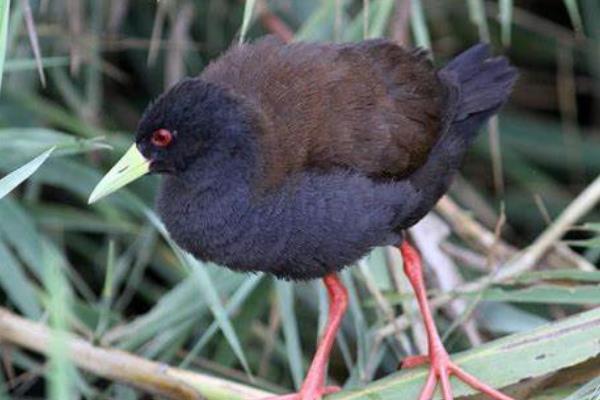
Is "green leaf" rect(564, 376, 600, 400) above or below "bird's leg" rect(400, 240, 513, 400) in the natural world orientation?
above

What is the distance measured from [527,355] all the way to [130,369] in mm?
759

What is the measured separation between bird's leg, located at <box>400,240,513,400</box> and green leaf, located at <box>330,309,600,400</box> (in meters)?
0.02

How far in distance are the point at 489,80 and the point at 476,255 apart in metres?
0.48

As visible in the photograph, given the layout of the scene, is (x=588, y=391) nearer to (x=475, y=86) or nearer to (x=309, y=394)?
(x=309, y=394)

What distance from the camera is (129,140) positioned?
350cm

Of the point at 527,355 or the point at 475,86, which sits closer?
the point at 527,355

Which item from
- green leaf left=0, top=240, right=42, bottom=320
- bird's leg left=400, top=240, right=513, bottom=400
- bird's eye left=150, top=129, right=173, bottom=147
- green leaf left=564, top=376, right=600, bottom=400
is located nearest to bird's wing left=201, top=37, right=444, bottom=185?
bird's eye left=150, top=129, right=173, bottom=147

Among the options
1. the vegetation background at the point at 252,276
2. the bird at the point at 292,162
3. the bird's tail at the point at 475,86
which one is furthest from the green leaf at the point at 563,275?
the bird's tail at the point at 475,86

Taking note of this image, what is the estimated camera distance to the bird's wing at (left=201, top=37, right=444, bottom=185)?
2.54 meters

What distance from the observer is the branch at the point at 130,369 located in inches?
99.0

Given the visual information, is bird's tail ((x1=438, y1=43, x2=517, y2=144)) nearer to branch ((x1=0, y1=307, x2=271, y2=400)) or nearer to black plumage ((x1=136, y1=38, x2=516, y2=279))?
black plumage ((x1=136, y1=38, x2=516, y2=279))

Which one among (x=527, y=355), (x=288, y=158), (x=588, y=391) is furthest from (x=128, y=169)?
(x=588, y=391)

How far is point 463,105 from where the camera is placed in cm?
295

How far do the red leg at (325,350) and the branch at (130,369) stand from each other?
111 mm
